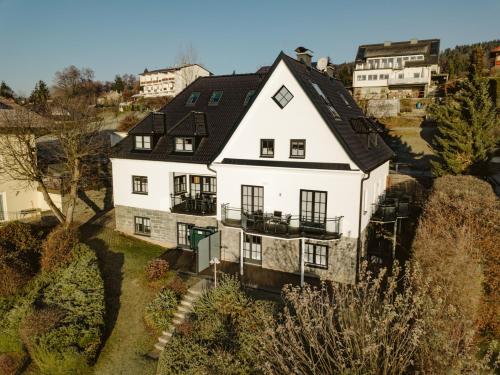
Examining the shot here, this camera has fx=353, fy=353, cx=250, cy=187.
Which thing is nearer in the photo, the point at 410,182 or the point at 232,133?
the point at 232,133

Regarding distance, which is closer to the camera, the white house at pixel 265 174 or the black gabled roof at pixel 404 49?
the white house at pixel 265 174

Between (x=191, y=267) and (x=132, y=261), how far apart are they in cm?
406

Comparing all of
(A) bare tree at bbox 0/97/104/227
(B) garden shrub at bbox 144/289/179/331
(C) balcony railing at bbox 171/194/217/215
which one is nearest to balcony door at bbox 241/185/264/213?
(C) balcony railing at bbox 171/194/217/215

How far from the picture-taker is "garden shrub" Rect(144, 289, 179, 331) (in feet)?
57.4

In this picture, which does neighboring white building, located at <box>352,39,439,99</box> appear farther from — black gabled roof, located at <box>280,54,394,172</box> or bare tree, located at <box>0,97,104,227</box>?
bare tree, located at <box>0,97,104,227</box>

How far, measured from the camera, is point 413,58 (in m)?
77.7

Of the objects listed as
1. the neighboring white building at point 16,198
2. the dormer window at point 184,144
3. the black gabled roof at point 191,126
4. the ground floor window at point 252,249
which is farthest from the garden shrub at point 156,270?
the neighboring white building at point 16,198

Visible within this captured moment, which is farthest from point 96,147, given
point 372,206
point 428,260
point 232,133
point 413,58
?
point 413,58

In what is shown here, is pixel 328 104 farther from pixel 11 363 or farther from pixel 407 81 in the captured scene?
pixel 407 81

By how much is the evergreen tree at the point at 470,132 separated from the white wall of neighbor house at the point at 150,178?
67.8 ft

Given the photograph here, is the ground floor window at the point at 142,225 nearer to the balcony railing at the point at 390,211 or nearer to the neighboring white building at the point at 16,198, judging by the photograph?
the neighboring white building at the point at 16,198

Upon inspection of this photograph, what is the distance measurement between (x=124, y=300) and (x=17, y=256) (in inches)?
309

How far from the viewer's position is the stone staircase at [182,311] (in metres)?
16.9

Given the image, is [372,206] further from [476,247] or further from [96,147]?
[96,147]
